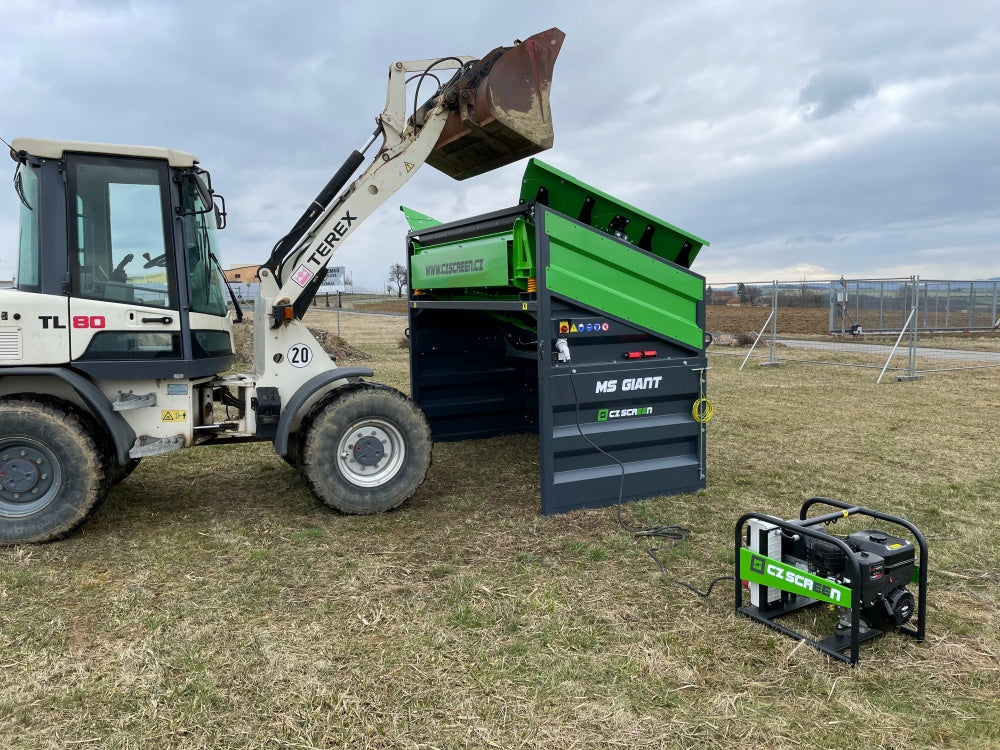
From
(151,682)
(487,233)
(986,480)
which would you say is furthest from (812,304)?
(151,682)

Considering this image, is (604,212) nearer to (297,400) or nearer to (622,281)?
(622,281)

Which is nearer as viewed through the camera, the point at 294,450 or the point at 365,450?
the point at 365,450

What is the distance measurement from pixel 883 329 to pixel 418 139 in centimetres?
1576

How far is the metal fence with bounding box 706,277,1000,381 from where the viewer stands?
48.6 ft

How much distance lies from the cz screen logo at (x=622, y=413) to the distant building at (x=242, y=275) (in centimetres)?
273

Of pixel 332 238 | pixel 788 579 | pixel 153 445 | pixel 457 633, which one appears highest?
pixel 332 238

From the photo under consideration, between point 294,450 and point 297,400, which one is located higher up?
point 297,400

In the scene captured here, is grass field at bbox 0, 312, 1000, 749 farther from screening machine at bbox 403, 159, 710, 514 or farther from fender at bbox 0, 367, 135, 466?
fender at bbox 0, 367, 135, 466

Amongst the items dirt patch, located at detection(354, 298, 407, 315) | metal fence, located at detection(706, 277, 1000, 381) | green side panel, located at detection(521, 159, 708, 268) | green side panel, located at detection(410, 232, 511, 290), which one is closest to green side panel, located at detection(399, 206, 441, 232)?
green side panel, located at detection(410, 232, 511, 290)

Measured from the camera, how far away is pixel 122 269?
4621 mm

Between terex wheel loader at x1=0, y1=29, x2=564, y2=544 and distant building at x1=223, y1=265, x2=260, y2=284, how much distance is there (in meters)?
0.18

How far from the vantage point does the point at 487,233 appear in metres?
5.57

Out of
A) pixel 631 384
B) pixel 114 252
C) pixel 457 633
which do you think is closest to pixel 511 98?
pixel 631 384

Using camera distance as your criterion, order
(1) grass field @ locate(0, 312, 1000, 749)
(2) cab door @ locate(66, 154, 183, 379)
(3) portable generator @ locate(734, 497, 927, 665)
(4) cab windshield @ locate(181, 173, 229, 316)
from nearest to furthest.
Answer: (1) grass field @ locate(0, 312, 1000, 749) < (3) portable generator @ locate(734, 497, 927, 665) < (2) cab door @ locate(66, 154, 183, 379) < (4) cab windshield @ locate(181, 173, 229, 316)
